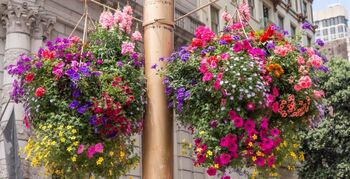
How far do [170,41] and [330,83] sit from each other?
20.2 metres

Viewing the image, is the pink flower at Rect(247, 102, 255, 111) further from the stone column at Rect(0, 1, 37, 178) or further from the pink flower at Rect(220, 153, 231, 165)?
the stone column at Rect(0, 1, 37, 178)

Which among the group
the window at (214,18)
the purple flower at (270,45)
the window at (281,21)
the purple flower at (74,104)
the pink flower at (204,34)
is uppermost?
the window at (281,21)

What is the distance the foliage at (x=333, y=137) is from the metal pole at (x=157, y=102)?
1920 centimetres

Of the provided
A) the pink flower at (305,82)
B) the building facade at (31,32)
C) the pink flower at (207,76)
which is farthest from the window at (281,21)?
the pink flower at (207,76)

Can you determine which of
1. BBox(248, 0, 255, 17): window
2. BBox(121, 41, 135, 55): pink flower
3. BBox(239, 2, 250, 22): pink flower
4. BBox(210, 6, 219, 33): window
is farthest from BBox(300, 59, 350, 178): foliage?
BBox(121, 41, 135, 55): pink flower

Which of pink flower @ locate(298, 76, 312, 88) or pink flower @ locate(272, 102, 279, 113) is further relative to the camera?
pink flower @ locate(298, 76, 312, 88)

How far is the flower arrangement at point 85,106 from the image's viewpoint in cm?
528

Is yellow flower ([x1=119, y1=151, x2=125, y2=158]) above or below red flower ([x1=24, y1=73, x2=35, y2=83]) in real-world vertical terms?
below

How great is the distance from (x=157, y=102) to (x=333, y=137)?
20.1 meters

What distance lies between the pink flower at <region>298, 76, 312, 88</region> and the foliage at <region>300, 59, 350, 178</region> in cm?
1864

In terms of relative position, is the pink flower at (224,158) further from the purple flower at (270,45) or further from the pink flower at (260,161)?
the purple flower at (270,45)

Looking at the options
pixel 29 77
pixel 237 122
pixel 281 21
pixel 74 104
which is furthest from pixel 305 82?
pixel 281 21

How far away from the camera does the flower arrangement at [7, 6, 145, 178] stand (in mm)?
5277

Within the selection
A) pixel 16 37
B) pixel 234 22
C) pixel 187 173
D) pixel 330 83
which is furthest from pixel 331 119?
pixel 234 22
